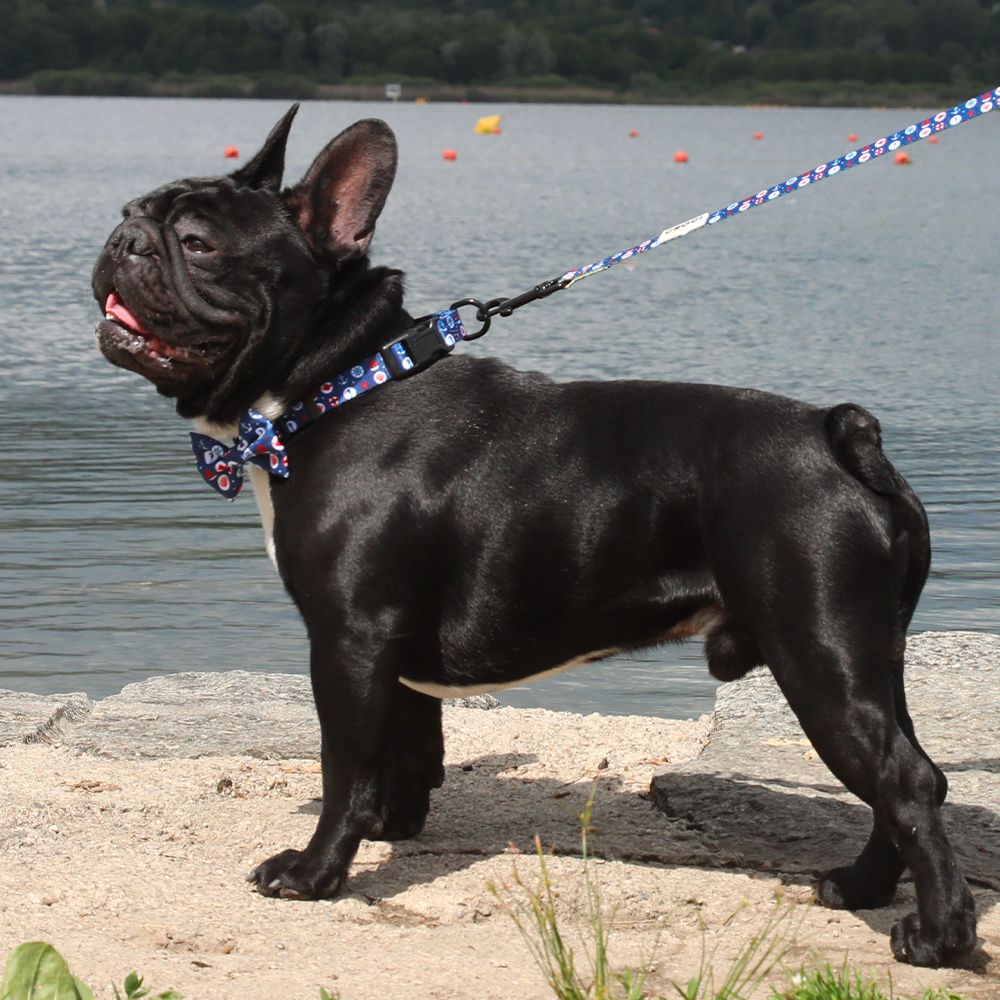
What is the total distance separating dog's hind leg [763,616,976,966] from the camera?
14.1 ft

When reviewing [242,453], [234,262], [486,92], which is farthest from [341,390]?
[486,92]

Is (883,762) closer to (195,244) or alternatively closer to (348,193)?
(348,193)

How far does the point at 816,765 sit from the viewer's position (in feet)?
19.2

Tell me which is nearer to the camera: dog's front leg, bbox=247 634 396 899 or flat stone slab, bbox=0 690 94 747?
dog's front leg, bbox=247 634 396 899

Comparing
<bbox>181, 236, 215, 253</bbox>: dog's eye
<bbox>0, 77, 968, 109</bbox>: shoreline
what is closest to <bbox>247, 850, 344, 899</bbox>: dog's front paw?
<bbox>181, 236, 215, 253</bbox>: dog's eye

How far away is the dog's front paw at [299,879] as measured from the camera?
464cm

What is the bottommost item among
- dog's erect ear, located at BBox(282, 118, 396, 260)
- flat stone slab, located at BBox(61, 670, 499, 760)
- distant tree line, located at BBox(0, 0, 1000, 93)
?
distant tree line, located at BBox(0, 0, 1000, 93)

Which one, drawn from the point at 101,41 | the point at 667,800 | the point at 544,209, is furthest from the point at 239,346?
the point at 101,41

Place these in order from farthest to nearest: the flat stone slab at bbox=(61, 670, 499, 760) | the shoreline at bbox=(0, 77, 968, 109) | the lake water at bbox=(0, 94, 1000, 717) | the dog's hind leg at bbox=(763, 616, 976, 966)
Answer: the shoreline at bbox=(0, 77, 968, 109) < the lake water at bbox=(0, 94, 1000, 717) < the flat stone slab at bbox=(61, 670, 499, 760) < the dog's hind leg at bbox=(763, 616, 976, 966)

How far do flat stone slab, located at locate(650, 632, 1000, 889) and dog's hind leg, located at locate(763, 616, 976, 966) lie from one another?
59 cm

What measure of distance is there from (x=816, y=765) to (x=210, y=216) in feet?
8.87

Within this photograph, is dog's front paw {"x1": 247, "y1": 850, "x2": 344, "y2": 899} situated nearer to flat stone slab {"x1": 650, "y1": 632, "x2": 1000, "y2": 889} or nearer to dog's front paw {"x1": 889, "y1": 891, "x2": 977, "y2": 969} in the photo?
flat stone slab {"x1": 650, "y1": 632, "x2": 1000, "y2": 889}

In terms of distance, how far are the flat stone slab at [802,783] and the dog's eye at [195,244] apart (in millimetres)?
2210

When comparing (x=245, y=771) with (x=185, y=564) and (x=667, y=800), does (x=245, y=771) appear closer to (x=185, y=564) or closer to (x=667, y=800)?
(x=667, y=800)
